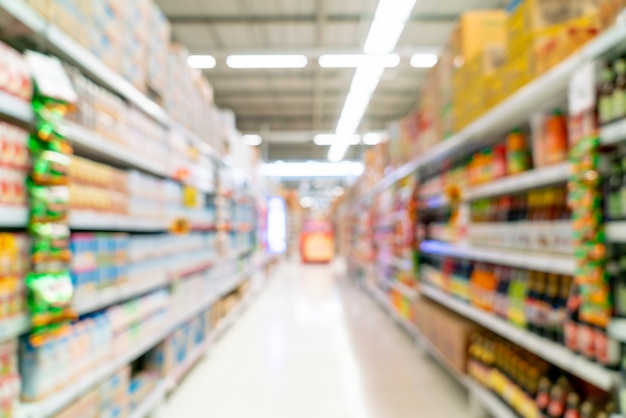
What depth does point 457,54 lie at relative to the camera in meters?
3.20

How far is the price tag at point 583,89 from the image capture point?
1582 millimetres

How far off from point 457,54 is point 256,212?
6206mm

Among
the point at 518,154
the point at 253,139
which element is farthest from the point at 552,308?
the point at 253,139

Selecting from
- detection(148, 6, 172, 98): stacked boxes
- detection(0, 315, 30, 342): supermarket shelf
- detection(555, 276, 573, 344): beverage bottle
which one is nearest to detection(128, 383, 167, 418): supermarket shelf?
detection(0, 315, 30, 342): supermarket shelf

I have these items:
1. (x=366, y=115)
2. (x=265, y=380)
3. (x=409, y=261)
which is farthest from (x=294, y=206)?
(x=265, y=380)

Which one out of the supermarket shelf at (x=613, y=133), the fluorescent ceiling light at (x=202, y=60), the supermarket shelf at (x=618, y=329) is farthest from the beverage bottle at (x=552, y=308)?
the fluorescent ceiling light at (x=202, y=60)

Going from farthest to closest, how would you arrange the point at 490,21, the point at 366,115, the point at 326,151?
1. the point at 326,151
2. the point at 366,115
3. the point at 490,21

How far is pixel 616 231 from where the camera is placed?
4.97ft

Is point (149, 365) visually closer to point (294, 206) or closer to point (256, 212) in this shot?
point (256, 212)

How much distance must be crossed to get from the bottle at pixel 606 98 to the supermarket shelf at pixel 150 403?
2.66 meters

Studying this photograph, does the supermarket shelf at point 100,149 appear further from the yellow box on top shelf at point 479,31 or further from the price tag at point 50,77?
the yellow box on top shelf at point 479,31

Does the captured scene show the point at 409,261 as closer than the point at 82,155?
No

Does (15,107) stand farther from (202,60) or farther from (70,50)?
(202,60)

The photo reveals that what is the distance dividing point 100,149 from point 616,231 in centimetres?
224
